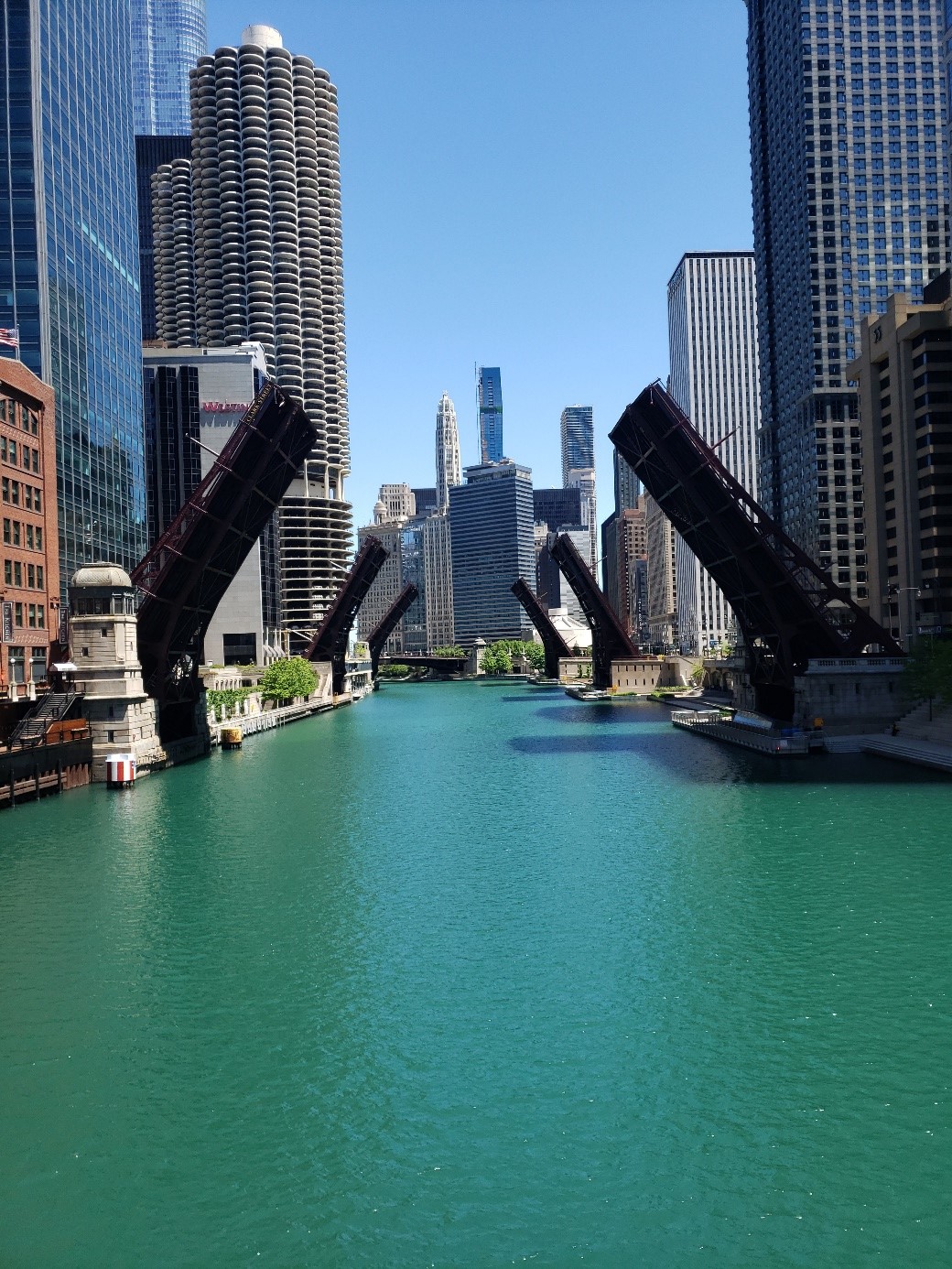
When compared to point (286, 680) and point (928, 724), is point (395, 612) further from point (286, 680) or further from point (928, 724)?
point (928, 724)

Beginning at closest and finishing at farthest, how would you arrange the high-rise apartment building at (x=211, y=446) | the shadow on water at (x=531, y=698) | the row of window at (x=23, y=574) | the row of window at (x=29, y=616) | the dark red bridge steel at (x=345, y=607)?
the row of window at (x=23, y=574) < the row of window at (x=29, y=616) < the shadow on water at (x=531, y=698) < the dark red bridge steel at (x=345, y=607) < the high-rise apartment building at (x=211, y=446)

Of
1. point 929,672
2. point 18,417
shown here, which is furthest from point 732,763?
point 18,417

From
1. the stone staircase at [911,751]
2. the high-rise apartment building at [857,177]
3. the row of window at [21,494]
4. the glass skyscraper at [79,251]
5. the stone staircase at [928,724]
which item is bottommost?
the stone staircase at [911,751]

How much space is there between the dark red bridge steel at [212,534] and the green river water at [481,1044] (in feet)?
63.2

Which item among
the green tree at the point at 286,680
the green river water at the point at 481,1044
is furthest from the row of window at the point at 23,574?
the green tree at the point at 286,680

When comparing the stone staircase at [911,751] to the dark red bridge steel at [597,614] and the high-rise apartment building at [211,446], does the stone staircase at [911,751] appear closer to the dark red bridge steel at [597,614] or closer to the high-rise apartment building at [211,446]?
the dark red bridge steel at [597,614]

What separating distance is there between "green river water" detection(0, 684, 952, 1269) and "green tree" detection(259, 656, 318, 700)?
2665 inches

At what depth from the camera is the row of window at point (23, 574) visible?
55.2 metres

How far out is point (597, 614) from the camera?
121 m

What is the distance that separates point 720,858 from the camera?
31844 millimetres

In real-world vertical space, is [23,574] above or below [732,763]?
above

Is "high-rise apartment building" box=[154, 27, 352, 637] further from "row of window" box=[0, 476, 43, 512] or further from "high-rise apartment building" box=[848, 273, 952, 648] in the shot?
"row of window" box=[0, 476, 43, 512]

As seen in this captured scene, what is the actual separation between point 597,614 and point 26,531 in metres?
74.7

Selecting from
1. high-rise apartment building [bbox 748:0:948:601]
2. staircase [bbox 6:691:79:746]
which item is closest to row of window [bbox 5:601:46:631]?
staircase [bbox 6:691:79:746]
